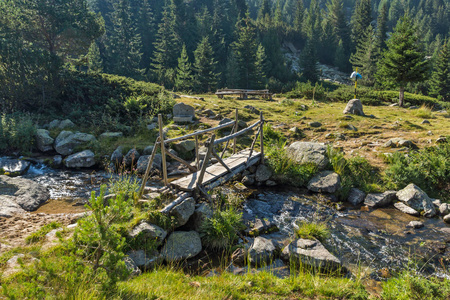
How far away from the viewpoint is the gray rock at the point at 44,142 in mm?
13406

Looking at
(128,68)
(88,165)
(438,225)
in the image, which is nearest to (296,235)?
(438,225)

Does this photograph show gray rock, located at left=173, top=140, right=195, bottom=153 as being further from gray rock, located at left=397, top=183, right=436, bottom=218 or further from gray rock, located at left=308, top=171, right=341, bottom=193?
gray rock, located at left=397, top=183, right=436, bottom=218

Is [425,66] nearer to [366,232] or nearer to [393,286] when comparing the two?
[366,232]

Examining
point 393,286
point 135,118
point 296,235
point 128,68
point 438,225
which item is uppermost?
point 128,68

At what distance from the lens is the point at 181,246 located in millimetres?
5934

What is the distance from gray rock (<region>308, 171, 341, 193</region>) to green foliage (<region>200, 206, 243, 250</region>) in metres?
4.16

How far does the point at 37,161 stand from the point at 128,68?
3239 cm

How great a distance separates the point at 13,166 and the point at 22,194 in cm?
450

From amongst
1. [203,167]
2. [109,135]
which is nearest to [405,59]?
[203,167]

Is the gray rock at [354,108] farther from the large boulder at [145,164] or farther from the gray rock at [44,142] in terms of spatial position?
the gray rock at [44,142]

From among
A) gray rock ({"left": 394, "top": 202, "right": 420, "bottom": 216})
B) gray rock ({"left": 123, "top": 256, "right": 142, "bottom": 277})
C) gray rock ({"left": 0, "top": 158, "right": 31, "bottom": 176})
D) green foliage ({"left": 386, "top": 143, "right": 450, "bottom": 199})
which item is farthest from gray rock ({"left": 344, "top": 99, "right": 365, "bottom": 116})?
gray rock ({"left": 0, "top": 158, "right": 31, "bottom": 176})

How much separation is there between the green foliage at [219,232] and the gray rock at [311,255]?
1260 millimetres

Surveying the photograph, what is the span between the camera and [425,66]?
64.6 feet

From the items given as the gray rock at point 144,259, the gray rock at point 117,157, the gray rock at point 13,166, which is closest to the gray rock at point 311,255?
the gray rock at point 144,259
